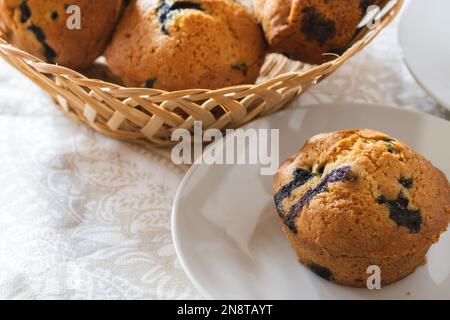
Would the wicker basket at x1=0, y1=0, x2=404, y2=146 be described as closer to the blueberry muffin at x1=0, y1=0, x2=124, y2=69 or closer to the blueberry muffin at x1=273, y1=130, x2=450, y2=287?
the blueberry muffin at x1=0, y1=0, x2=124, y2=69

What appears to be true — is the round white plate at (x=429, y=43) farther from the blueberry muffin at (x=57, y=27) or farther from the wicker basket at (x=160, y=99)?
the blueberry muffin at (x=57, y=27)

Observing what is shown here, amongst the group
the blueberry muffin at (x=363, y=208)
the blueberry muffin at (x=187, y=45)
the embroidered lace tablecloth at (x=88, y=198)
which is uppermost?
the blueberry muffin at (x=187, y=45)

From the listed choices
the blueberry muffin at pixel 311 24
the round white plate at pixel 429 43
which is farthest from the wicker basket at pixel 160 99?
the round white plate at pixel 429 43

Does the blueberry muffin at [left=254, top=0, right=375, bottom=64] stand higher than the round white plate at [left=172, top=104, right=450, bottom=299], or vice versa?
the blueberry muffin at [left=254, top=0, right=375, bottom=64]

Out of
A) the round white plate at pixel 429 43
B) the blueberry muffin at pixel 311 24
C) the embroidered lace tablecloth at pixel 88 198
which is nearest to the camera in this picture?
the embroidered lace tablecloth at pixel 88 198

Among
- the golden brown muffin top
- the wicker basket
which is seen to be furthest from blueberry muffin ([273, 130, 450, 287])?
the wicker basket

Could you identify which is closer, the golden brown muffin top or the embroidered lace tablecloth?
the golden brown muffin top
